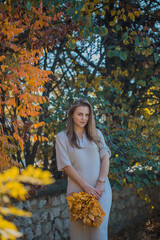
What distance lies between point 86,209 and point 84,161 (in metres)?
0.41

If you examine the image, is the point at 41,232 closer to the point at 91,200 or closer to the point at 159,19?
the point at 91,200

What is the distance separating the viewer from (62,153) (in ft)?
6.47

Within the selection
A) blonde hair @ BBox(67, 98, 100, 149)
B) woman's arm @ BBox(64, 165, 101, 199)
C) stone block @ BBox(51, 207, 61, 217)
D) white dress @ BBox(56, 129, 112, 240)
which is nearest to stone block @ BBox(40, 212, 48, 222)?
stone block @ BBox(51, 207, 61, 217)

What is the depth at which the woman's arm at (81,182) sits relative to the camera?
1.89 m

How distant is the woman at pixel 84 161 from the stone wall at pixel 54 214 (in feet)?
2.55

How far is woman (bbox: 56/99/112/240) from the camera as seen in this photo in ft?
6.27

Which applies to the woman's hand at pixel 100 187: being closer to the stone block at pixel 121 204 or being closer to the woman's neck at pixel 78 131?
the woman's neck at pixel 78 131

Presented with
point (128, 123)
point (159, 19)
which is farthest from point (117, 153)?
point (159, 19)

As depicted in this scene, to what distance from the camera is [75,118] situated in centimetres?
212

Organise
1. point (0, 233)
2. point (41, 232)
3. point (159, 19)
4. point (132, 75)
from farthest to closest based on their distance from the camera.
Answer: point (132, 75), point (159, 19), point (41, 232), point (0, 233)

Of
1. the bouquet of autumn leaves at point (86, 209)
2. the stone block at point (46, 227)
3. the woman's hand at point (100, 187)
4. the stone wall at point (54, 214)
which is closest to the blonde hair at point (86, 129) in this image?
the woman's hand at point (100, 187)

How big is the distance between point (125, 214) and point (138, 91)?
1.94 metres

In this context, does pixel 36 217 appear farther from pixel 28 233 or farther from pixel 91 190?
pixel 91 190

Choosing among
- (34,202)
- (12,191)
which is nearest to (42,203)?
(34,202)
